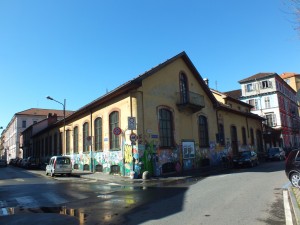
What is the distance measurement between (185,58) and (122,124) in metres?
8.94

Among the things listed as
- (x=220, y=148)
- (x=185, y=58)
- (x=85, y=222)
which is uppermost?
(x=185, y=58)

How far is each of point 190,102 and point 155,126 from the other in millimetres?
4275

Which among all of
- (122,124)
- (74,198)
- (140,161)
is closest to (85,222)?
(74,198)

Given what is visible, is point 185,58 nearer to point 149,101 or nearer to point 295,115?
point 149,101

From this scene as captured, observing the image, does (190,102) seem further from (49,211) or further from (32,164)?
(32,164)

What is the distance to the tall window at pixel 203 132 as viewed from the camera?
27.1 meters

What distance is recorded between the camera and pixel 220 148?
98.0ft

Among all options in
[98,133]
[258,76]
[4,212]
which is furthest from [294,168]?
[258,76]

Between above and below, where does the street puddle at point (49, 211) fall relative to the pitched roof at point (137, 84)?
below

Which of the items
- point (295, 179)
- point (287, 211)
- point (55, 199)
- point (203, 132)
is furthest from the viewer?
point (203, 132)

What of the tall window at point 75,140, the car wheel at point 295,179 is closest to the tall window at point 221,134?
the tall window at point 75,140

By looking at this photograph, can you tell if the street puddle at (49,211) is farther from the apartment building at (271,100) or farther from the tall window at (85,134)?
the apartment building at (271,100)

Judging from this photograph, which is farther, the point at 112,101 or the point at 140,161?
the point at 112,101

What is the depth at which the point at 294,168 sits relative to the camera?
469 inches
